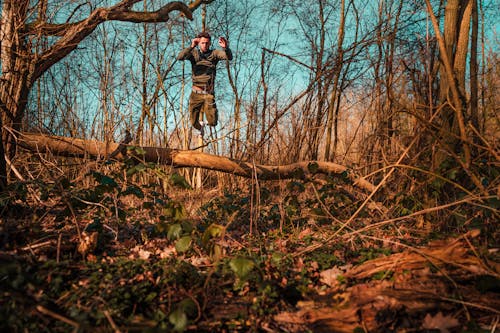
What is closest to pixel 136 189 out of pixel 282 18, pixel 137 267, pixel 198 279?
pixel 137 267

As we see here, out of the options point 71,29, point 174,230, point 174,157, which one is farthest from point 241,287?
point 71,29

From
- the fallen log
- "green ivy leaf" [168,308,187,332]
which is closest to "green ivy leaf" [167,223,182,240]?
"green ivy leaf" [168,308,187,332]

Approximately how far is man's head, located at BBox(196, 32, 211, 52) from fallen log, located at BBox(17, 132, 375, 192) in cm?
208

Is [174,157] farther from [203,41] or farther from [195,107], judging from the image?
[203,41]

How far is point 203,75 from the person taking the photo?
4.80m

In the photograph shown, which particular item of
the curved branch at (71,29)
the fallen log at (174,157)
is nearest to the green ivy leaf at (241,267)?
the fallen log at (174,157)

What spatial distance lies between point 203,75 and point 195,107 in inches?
19.8

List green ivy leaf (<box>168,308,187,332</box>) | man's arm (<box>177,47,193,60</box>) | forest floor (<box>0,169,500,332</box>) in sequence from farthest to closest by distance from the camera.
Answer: man's arm (<box>177,47,193,60</box>)
forest floor (<box>0,169,500,332</box>)
green ivy leaf (<box>168,308,187,332</box>)

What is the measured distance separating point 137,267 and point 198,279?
0.38 m

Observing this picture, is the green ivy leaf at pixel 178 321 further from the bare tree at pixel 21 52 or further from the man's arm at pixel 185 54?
the man's arm at pixel 185 54

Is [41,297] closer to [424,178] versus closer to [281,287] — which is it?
[281,287]

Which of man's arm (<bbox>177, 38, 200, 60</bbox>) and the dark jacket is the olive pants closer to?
the dark jacket

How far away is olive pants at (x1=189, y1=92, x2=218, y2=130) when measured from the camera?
4.71 m

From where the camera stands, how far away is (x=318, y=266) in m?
2.05
